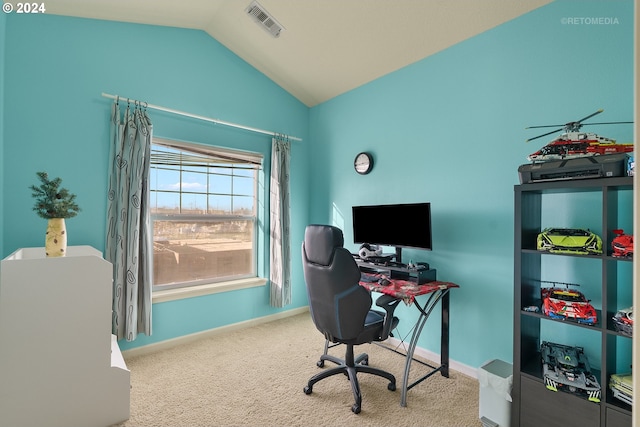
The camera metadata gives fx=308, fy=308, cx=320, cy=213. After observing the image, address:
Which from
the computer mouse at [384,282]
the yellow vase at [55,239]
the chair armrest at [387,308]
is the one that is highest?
the yellow vase at [55,239]

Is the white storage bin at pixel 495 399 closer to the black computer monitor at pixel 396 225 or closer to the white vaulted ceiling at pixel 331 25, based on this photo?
the black computer monitor at pixel 396 225

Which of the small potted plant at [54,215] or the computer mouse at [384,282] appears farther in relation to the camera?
the computer mouse at [384,282]

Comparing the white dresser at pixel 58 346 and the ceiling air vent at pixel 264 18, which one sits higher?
the ceiling air vent at pixel 264 18

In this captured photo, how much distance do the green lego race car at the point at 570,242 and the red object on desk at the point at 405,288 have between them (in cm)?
74

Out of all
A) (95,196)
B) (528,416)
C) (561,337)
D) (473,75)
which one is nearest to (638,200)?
(528,416)

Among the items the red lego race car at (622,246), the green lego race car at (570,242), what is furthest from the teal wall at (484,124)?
the red lego race car at (622,246)

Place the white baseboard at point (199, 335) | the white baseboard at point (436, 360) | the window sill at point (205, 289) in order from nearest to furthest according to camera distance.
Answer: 1. the white baseboard at point (436, 360)
2. the white baseboard at point (199, 335)
3. the window sill at point (205, 289)

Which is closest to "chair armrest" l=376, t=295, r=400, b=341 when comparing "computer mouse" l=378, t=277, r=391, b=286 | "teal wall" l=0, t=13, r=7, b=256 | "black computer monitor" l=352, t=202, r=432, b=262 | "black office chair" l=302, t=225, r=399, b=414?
"black office chair" l=302, t=225, r=399, b=414

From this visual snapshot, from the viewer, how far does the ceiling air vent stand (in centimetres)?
262

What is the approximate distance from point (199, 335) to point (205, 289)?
0.46 metres

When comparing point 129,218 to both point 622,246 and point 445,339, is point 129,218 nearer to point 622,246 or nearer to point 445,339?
point 445,339

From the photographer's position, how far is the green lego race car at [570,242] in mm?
1607

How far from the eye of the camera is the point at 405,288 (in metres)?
2.22

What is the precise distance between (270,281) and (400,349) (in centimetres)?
160
